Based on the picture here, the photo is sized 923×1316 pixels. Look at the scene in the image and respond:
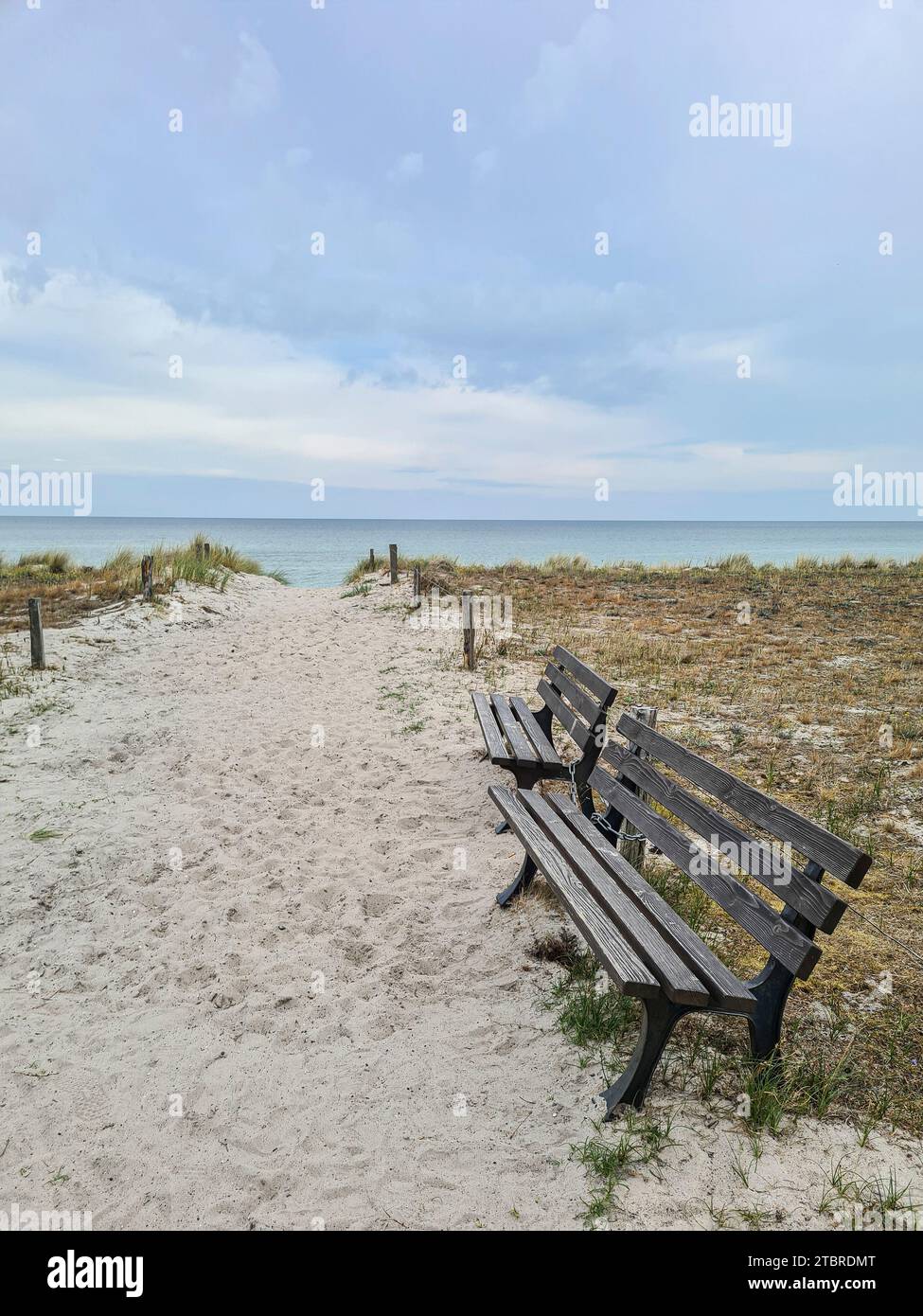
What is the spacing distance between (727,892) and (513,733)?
2.49m

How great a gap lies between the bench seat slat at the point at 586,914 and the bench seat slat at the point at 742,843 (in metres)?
0.54

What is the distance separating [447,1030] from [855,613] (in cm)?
1408

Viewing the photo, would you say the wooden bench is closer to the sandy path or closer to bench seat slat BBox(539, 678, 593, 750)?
the sandy path

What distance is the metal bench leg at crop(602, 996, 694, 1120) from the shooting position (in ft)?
8.22

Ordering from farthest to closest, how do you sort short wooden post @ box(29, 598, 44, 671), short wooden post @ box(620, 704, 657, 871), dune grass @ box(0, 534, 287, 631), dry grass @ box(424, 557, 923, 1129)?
dune grass @ box(0, 534, 287, 631)
short wooden post @ box(29, 598, 44, 671)
short wooden post @ box(620, 704, 657, 871)
dry grass @ box(424, 557, 923, 1129)

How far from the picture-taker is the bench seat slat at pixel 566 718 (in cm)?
459

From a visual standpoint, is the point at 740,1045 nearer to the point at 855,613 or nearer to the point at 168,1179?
the point at 168,1179

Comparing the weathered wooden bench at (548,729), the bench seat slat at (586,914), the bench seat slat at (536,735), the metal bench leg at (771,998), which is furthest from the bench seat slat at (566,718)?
the metal bench leg at (771,998)

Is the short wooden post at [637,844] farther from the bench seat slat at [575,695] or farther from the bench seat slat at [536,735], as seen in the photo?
the bench seat slat at [536,735]

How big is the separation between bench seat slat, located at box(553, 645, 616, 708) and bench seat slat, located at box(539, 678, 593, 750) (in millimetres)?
219

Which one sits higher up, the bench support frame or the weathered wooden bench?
the weathered wooden bench

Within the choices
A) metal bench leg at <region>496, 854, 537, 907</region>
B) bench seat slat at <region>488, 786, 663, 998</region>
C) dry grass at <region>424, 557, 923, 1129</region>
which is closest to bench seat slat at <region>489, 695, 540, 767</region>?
bench seat slat at <region>488, 786, 663, 998</region>

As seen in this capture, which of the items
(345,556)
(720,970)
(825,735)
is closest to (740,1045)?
(720,970)

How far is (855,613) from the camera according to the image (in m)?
14.6
